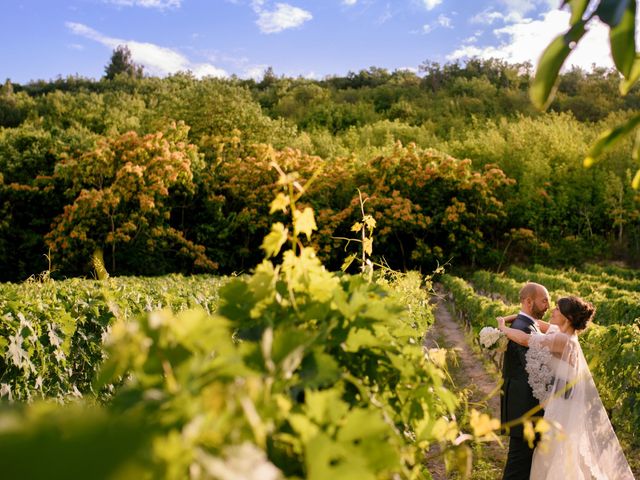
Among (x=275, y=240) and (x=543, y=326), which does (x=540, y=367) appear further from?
(x=275, y=240)

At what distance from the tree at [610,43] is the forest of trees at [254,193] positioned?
19.3 meters

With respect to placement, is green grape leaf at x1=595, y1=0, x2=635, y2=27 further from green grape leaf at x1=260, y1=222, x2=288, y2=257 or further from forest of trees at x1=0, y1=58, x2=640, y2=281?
forest of trees at x1=0, y1=58, x2=640, y2=281

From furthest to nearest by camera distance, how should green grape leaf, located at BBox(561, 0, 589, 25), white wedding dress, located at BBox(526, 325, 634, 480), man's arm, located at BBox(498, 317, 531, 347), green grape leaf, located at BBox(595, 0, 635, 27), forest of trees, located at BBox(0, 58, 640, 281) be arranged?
forest of trees, located at BBox(0, 58, 640, 281) < man's arm, located at BBox(498, 317, 531, 347) < white wedding dress, located at BBox(526, 325, 634, 480) < green grape leaf, located at BBox(561, 0, 589, 25) < green grape leaf, located at BBox(595, 0, 635, 27)

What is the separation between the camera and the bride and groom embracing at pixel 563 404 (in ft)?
13.5

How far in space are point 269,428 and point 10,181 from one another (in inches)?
1198

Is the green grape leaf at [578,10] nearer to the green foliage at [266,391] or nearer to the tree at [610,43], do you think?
the tree at [610,43]

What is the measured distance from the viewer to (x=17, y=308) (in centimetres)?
483

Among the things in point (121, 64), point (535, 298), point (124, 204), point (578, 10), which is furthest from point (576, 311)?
point (121, 64)

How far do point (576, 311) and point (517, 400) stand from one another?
0.90m

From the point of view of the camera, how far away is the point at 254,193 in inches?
1017

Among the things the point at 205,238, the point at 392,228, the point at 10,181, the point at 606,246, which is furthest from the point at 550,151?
the point at 10,181

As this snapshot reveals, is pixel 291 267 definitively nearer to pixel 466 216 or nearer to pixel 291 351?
pixel 291 351

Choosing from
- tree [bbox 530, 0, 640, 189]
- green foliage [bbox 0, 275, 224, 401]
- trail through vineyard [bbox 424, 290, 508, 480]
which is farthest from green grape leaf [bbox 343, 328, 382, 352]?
green foliage [bbox 0, 275, 224, 401]

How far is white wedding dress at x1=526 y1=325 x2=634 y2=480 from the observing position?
409cm
